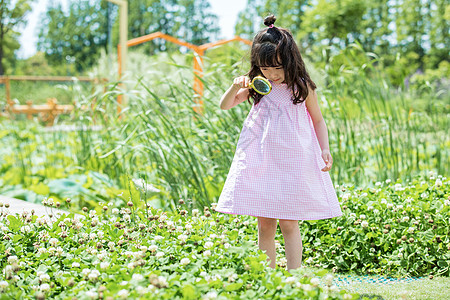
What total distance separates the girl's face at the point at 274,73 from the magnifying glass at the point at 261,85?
0.10 m

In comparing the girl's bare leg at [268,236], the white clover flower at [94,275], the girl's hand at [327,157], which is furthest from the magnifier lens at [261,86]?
the white clover flower at [94,275]

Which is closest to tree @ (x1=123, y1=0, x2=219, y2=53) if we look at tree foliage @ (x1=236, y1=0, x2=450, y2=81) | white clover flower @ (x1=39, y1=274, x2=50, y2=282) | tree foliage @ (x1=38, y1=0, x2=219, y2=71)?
tree foliage @ (x1=38, y1=0, x2=219, y2=71)

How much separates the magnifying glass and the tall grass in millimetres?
477

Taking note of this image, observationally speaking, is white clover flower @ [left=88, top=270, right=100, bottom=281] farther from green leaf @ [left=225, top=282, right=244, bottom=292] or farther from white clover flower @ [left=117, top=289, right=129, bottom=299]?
green leaf @ [left=225, top=282, right=244, bottom=292]

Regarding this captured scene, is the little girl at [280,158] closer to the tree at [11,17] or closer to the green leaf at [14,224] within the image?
the green leaf at [14,224]

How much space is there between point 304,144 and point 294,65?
1.11 feet

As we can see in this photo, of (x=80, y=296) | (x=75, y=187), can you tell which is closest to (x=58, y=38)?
(x=75, y=187)

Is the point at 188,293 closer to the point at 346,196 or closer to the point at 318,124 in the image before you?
the point at 318,124

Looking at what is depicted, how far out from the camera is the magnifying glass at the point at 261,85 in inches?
75.3

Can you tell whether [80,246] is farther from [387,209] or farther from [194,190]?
[387,209]

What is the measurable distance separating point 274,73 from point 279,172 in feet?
1.42

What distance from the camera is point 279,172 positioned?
191cm

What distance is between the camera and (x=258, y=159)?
193 cm

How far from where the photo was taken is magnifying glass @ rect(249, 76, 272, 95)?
75.3 inches
